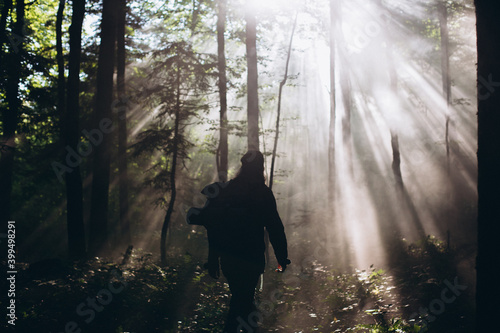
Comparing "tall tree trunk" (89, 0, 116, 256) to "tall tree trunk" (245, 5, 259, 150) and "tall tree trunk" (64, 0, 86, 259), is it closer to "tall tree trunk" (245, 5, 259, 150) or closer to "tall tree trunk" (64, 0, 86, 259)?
"tall tree trunk" (64, 0, 86, 259)

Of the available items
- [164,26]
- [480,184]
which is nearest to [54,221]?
[164,26]

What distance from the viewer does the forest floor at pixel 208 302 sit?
6.21 meters

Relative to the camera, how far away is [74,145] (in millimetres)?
11586

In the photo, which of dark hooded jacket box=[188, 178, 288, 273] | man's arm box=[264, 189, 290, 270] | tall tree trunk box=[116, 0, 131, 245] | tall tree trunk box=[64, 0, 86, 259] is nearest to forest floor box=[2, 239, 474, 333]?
tall tree trunk box=[64, 0, 86, 259]

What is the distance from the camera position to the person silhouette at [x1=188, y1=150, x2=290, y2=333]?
15.4 ft

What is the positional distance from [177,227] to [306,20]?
51.0 ft

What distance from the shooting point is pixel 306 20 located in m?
20.4

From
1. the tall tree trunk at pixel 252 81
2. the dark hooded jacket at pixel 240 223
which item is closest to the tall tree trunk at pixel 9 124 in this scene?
the tall tree trunk at pixel 252 81

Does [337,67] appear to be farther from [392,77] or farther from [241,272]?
[241,272]

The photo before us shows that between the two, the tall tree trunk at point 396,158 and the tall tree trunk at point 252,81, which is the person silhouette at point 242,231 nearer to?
the tall tree trunk at point 252,81

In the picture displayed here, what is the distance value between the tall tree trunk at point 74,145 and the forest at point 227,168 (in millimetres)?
48

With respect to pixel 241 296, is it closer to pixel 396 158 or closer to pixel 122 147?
pixel 122 147

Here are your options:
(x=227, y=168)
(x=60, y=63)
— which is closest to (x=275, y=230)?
(x=227, y=168)

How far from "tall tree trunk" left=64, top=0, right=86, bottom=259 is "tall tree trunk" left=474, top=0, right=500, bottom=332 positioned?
35.4 feet
